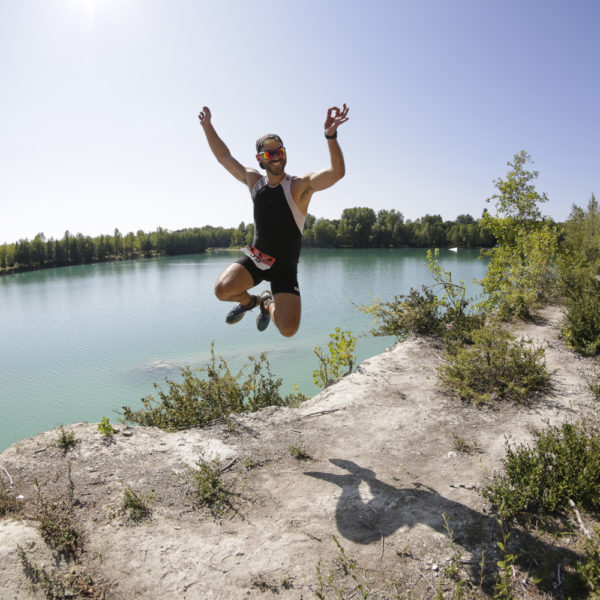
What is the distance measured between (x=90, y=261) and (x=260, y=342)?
81717 mm

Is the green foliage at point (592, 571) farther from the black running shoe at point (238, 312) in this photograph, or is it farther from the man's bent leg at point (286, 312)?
the black running shoe at point (238, 312)

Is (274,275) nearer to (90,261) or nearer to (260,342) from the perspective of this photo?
(260,342)

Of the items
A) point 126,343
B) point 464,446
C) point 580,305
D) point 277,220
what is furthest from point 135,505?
point 126,343

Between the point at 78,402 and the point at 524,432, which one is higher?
the point at 524,432

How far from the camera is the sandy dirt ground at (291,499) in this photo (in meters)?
2.68

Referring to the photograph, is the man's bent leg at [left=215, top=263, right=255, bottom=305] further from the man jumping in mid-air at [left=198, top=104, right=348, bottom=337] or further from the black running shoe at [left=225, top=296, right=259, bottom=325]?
the black running shoe at [left=225, top=296, right=259, bottom=325]

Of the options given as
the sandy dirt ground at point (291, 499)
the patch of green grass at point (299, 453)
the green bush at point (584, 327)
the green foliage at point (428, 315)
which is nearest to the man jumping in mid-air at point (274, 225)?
the patch of green grass at point (299, 453)

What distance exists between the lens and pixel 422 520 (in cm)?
→ 316

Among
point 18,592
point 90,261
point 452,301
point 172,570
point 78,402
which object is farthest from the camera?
point 90,261

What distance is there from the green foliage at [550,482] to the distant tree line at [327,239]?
76.9m

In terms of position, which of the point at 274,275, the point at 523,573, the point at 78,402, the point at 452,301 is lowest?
the point at 78,402

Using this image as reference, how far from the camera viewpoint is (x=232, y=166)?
15.0 feet

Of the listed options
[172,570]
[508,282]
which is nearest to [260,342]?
[508,282]

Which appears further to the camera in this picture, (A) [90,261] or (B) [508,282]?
(A) [90,261]
